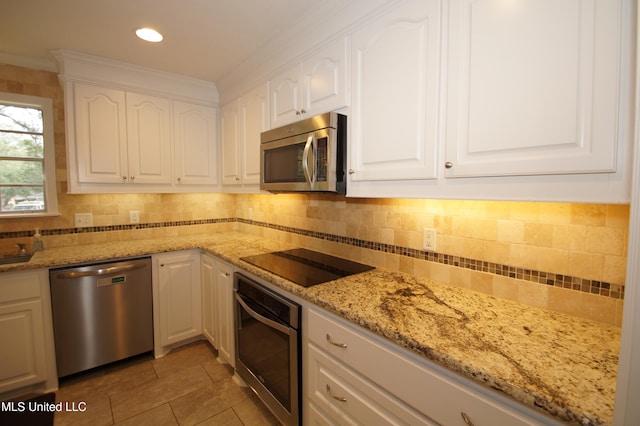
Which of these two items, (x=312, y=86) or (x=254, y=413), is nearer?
(x=312, y=86)

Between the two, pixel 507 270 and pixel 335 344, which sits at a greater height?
pixel 507 270

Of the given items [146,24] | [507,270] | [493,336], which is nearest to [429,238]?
[507,270]

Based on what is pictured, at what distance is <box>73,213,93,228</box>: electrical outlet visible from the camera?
2.40 m

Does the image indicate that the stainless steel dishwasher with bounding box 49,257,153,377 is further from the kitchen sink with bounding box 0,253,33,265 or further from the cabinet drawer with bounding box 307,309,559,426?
the cabinet drawer with bounding box 307,309,559,426

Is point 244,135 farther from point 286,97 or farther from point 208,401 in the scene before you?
point 208,401

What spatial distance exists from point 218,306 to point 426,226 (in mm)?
1655

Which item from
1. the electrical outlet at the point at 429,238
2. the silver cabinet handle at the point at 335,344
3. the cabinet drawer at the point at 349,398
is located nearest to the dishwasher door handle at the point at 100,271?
the cabinet drawer at the point at 349,398

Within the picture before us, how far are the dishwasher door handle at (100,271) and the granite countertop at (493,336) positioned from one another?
124 cm

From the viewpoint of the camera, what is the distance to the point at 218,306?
224cm

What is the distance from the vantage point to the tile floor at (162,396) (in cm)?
176

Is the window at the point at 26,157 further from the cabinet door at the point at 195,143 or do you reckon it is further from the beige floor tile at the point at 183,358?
the beige floor tile at the point at 183,358

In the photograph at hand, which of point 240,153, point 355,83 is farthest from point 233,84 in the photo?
point 355,83

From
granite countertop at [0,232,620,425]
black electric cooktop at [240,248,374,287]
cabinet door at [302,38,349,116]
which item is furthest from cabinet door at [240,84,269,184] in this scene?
granite countertop at [0,232,620,425]

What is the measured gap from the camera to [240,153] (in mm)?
2445
